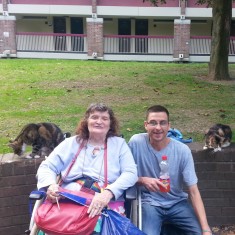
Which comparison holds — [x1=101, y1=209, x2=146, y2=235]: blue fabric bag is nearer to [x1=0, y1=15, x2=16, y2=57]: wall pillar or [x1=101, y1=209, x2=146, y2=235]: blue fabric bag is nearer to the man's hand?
the man's hand

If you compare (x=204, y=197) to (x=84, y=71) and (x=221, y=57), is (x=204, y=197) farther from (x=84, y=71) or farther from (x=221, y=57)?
(x=84, y=71)

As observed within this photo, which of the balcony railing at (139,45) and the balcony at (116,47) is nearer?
the balcony at (116,47)

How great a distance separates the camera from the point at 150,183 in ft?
10.5

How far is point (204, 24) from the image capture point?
943 inches

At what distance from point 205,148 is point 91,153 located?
5.35 feet

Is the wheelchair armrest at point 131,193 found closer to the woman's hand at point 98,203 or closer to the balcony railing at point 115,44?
the woman's hand at point 98,203

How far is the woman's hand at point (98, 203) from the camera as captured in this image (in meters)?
2.81

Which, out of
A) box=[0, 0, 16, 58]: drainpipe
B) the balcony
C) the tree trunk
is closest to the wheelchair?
the tree trunk

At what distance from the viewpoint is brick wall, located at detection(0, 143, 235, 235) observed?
4082 millimetres

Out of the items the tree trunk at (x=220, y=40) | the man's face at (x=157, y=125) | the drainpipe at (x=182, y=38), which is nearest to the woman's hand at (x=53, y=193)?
the man's face at (x=157, y=125)

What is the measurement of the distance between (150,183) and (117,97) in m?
5.30

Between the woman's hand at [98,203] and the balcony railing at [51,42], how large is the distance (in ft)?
65.8

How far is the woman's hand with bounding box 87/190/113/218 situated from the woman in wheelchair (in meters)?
0.03

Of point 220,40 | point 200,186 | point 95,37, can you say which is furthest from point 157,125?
point 95,37
